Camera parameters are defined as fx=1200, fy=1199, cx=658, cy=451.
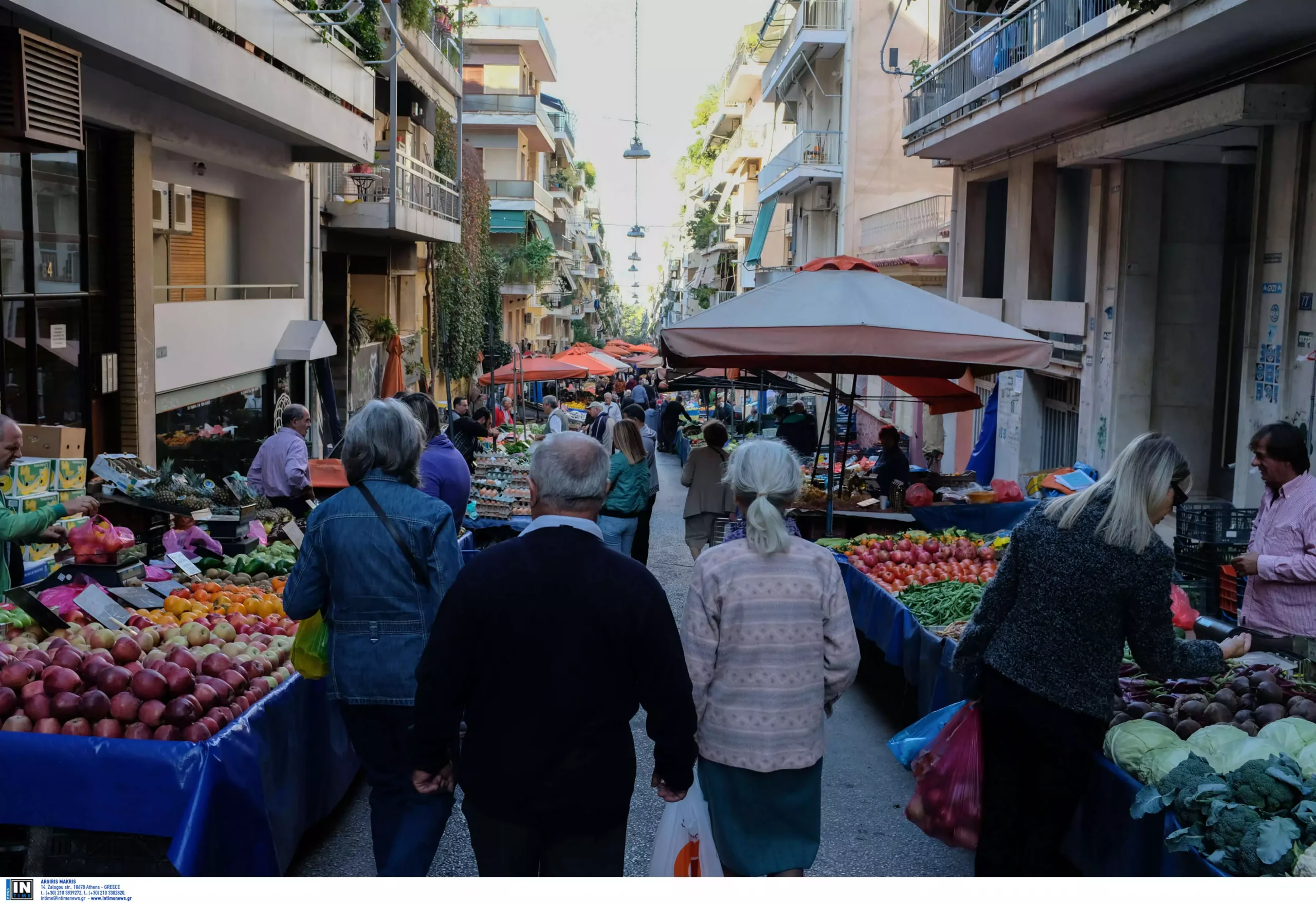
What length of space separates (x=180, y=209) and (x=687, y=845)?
12.9 m

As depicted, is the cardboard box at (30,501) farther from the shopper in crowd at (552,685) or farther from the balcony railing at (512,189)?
the balcony railing at (512,189)

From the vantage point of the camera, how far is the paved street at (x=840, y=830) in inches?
197

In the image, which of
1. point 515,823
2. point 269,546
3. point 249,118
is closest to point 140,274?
point 249,118

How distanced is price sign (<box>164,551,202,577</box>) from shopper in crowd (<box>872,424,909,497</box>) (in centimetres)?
764

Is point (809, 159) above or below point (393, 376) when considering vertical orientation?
above

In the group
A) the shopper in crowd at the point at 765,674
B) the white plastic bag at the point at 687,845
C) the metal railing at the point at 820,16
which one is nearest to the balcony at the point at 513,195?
the metal railing at the point at 820,16

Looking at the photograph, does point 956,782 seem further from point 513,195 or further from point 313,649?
point 513,195

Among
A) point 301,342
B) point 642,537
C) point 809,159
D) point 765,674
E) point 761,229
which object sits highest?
point 809,159

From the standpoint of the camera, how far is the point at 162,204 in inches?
535

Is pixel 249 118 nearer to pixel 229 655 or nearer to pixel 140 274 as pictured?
pixel 140 274

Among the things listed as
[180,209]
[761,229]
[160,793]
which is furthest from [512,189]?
[160,793]

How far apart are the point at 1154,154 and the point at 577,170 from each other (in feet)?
210

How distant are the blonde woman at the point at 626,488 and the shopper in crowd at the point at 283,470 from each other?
3012 mm

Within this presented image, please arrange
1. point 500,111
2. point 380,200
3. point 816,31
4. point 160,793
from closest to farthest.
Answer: point 160,793 < point 380,200 < point 816,31 < point 500,111
